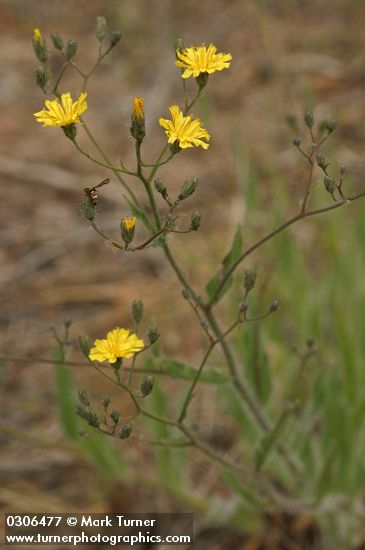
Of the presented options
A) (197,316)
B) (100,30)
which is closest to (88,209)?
(197,316)

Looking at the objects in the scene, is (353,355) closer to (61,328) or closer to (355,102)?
(61,328)

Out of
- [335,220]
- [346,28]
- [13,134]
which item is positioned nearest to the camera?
[335,220]

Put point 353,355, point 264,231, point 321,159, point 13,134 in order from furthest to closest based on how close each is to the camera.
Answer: point 13,134 < point 264,231 < point 353,355 < point 321,159

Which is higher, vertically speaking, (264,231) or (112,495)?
(264,231)

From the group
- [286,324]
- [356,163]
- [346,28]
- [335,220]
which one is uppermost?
[346,28]

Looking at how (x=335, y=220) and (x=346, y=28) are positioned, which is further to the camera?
(x=346, y=28)

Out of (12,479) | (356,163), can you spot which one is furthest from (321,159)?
(356,163)

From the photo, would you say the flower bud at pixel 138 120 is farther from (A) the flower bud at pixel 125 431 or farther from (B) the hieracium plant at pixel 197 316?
(A) the flower bud at pixel 125 431

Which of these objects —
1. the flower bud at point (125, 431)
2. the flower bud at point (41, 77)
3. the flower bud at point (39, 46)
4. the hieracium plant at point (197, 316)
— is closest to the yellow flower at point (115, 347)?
the hieracium plant at point (197, 316)
